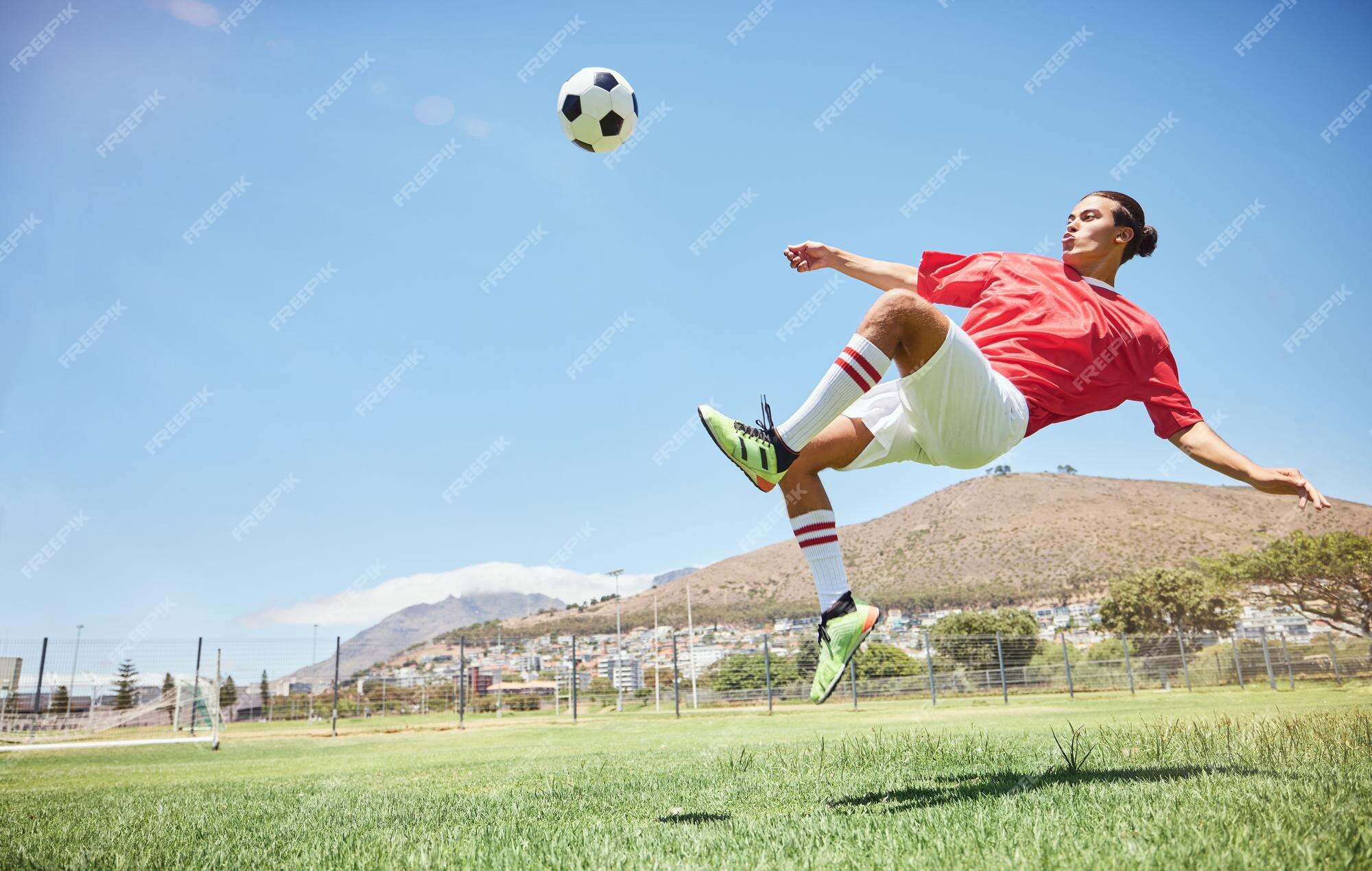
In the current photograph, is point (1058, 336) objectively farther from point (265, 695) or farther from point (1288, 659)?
point (1288, 659)

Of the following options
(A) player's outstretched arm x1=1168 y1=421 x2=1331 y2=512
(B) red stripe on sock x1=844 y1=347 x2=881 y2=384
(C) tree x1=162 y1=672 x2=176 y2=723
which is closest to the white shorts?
(B) red stripe on sock x1=844 y1=347 x2=881 y2=384

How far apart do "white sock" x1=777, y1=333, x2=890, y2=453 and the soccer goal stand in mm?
14081

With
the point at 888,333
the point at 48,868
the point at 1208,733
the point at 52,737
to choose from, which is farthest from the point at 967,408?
the point at 52,737

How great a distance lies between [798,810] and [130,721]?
22.6 meters

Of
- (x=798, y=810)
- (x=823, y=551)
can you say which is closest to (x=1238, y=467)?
(x=823, y=551)

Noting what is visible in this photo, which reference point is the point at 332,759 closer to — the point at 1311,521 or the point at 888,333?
the point at 888,333

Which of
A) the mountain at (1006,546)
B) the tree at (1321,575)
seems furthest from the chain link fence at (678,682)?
the mountain at (1006,546)

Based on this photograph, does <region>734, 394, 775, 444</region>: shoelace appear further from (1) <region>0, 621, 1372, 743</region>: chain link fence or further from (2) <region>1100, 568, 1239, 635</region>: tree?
(2) <region>1100, 568, 1239, 635</region>: tree

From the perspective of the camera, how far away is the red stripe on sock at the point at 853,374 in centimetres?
312

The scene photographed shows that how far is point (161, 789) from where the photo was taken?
5781 millimetres

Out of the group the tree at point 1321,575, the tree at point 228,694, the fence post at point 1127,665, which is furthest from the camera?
the tree at point 1321,575

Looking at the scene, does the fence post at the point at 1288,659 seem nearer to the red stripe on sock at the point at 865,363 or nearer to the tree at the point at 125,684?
the red stripe on sock at the point at 865,363

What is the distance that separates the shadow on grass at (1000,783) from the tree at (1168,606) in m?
60.3

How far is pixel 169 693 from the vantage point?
20.7m
